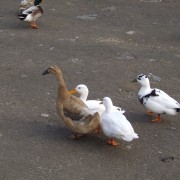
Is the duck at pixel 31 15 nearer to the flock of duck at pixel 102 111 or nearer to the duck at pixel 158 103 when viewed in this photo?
the flock of duck at pixel 102 111

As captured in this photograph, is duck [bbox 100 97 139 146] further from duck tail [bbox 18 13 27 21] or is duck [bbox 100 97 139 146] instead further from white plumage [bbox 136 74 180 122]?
duck tail [bbox 18 13 27 21]

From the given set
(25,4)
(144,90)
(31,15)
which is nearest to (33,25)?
(31,15)

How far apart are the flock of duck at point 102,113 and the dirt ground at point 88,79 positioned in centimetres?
26

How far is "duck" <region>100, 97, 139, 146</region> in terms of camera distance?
20.4ft

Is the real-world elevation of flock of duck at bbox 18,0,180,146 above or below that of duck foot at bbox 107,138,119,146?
above

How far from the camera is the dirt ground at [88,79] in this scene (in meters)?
6.19

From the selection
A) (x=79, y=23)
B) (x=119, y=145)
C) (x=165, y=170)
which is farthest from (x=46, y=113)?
(x=79, y=23)

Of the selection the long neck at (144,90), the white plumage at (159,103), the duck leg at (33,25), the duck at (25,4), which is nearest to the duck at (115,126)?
the white plumage at (159,103)

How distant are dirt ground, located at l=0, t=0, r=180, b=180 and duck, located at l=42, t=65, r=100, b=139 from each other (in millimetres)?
232

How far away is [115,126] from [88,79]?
2.62 meters

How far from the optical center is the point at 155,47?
10.4 meters

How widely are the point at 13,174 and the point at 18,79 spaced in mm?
3131

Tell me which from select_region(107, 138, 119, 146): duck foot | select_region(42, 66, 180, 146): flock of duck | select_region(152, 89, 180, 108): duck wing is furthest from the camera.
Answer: select_region(152, 89, 180, 108): duck wing

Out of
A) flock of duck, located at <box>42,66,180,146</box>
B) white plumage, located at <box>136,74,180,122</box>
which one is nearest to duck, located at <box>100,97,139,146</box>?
flock of duck, located at <box>42,66,180,146</box>
